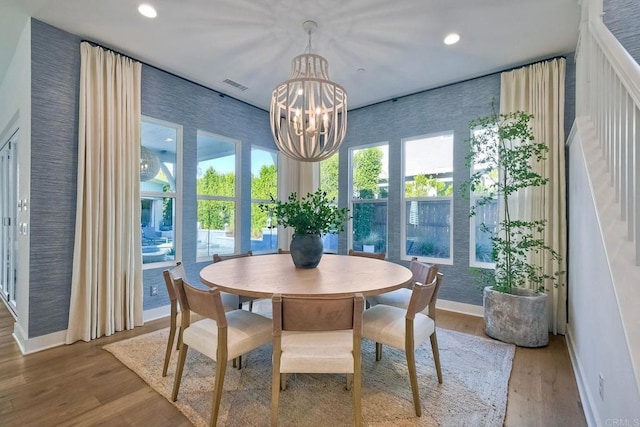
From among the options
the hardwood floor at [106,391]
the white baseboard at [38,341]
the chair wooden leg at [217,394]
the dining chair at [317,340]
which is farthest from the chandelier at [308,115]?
the white baseboard at [38,341]

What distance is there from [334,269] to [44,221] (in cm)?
270

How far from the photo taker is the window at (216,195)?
4.10 meters

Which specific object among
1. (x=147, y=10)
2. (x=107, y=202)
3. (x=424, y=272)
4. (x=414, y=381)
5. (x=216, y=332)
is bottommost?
(x=414, y=381)

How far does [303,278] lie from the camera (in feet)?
6.93

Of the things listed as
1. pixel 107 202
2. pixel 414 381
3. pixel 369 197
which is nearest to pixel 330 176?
pixel 369 197

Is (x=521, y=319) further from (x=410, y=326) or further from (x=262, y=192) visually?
(x=262, y=192)

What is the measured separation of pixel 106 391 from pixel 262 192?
341cm

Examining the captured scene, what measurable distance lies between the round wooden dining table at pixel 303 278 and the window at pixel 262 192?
2115 mm

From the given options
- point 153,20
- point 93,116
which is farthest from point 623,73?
point 93,116

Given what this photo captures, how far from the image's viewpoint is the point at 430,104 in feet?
13.3

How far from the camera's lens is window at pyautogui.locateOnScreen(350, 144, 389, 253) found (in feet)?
15.1

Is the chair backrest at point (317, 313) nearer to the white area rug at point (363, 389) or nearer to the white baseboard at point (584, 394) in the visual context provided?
the white area rug at point (363, 389)

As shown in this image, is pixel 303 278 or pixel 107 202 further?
pixel 107 202

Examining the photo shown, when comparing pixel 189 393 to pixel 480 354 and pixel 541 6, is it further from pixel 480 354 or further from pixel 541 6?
pixel 541 6
